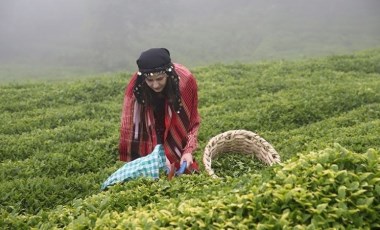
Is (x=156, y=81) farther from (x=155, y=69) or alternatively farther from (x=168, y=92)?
(x=168, y=92)

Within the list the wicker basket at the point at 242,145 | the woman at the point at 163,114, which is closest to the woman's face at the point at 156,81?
the woman at the point at 163,114

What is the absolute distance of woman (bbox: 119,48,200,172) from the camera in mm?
5336

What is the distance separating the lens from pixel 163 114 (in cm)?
574

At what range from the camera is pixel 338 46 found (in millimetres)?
31891

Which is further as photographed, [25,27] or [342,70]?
[25,27]

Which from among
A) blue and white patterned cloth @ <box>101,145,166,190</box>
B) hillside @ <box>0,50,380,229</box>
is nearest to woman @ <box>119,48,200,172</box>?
blue and white patterned cloth @ <box>101,145,166,190</box>

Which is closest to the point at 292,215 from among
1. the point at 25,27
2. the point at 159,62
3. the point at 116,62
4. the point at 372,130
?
the point at 159,62

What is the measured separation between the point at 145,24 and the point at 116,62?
796 centimetres

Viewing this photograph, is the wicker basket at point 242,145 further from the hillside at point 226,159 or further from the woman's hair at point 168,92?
the woman's hair at point 168,92

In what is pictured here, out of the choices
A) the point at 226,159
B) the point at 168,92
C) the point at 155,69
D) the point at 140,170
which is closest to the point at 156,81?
the point at 155,69

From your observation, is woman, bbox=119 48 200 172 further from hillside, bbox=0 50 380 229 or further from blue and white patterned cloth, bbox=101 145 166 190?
hillside, bbox=0 50 380 229

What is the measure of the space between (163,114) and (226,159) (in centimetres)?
110

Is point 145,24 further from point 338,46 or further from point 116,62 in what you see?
point 338,46

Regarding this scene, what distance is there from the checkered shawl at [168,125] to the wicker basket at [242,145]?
29 centimetres
